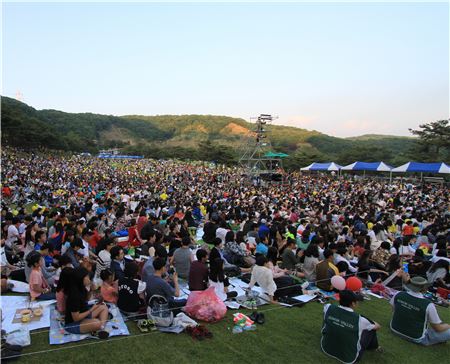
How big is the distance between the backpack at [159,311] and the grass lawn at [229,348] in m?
0.15

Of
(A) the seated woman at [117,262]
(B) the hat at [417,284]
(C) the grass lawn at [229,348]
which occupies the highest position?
(B) the hat at [417,284]

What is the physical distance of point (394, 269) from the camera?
633 cm

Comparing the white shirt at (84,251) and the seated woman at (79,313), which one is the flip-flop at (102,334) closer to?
the seated woman at (79,313)

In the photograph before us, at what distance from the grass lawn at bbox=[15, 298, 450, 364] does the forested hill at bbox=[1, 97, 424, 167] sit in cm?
3501

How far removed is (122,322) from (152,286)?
0.56m

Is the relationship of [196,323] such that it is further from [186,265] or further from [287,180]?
[287,180]

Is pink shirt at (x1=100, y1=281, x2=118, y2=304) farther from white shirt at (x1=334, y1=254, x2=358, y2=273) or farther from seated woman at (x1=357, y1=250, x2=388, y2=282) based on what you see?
seated woman at (x1=357, y1=250, x2=388, y2=282)

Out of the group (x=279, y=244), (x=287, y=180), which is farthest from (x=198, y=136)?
(x=279, y=244)

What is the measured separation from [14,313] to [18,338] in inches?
38.9

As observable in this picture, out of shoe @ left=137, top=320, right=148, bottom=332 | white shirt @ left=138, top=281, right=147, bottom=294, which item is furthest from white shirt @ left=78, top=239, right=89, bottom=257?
shoe @ left=137, top=320, right=148, bottom=332

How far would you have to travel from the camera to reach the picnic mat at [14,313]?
4160 mm

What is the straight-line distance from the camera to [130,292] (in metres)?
4.40

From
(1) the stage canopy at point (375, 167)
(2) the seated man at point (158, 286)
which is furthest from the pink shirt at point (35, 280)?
(1) the stage canopy at point (375, 167)

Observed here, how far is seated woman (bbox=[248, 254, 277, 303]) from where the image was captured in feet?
17.6
